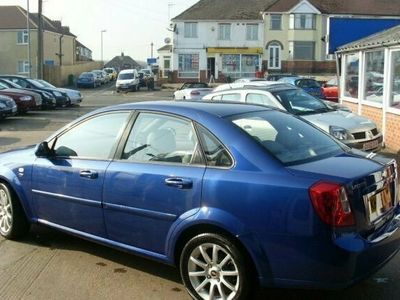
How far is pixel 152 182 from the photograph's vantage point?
4324mm

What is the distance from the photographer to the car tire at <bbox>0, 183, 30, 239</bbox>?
18.8 feet

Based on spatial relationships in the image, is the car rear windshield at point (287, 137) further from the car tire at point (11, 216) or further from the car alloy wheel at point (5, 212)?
the car alloy wheel at point (5, 212)

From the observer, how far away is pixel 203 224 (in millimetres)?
3996

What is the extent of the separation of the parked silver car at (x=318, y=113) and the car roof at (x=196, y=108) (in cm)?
446

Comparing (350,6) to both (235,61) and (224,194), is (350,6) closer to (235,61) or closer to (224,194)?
(235,61)


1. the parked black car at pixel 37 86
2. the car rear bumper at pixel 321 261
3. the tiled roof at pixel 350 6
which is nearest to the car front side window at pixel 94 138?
the car rear bumper at pixel 321 261

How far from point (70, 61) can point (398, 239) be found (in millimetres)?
74704

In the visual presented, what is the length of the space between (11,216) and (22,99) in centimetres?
1709

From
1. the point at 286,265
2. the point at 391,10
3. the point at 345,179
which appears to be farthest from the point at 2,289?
the point at 391,10

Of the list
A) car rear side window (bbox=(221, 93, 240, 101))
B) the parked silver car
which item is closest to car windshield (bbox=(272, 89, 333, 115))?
the parked silver car

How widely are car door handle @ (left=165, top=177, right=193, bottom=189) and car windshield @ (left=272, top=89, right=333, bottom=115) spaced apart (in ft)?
19.8

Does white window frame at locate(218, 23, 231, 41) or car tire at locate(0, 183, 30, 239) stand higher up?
white window frame at locate(218, 23, 231, 41)

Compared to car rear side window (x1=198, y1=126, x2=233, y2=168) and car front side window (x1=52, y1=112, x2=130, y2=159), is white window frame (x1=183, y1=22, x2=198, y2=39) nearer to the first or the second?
car front side window (x1=52, y1=112, x2=130, y2=159)

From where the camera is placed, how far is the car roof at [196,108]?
4.45 m
